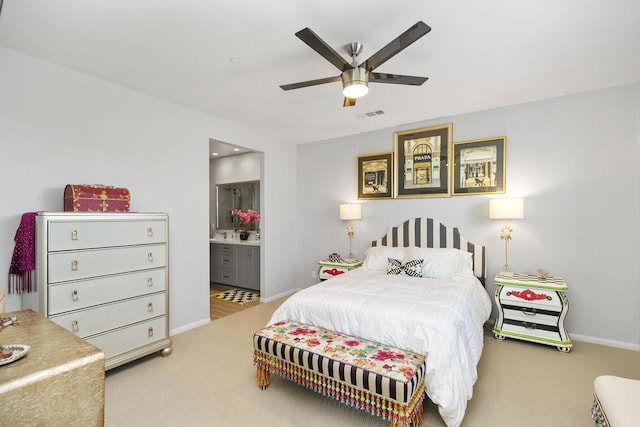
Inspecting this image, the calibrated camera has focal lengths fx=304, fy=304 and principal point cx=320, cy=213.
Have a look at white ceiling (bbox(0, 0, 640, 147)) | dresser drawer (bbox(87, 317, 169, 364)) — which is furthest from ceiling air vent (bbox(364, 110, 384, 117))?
dresser drawer (bbox(87, 317, 169, 364))

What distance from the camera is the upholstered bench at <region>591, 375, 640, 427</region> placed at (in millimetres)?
1328

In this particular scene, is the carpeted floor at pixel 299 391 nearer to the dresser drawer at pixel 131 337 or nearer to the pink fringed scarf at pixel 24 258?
the dresser drawer at pixel 131 337

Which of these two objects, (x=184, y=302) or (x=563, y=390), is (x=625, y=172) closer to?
(x=563, y=390)

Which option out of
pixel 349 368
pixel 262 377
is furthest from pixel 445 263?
pixel 262 377

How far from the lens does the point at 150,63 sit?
8.55 feet

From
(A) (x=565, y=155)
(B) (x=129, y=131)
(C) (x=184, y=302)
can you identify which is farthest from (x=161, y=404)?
(A) (x=565, y=155)

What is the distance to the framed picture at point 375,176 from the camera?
4461mm

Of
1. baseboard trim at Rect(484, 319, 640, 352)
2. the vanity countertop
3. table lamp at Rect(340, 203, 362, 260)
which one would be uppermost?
table lamp at Rect(340, 203, 362, 260)

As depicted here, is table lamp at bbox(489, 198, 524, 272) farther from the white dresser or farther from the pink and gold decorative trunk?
the pink and gold decorative trunk

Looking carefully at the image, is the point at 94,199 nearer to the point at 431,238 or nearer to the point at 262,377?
the point at 262,377

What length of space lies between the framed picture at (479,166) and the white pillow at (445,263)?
0.84m

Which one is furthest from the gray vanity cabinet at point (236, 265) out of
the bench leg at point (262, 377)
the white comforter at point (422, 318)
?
the bench leg at point (262, 377)

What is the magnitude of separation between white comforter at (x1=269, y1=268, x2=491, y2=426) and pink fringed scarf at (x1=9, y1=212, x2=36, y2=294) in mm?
1965

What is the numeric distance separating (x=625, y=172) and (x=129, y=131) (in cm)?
506
